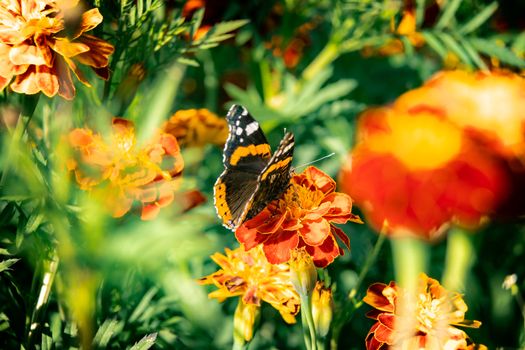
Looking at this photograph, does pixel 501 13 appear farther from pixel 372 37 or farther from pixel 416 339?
pixel 416 339

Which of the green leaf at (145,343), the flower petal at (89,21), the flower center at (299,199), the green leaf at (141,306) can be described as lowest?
the green leaf at (141,306)

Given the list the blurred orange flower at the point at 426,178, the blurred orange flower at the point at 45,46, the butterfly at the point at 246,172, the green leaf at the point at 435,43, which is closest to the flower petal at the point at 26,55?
the blurred orange flower at the point at 45,46

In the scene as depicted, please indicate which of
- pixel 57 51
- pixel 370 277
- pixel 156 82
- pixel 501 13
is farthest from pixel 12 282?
pixel 501 13

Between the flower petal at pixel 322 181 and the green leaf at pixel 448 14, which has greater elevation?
the green leaf at pixel 448 14

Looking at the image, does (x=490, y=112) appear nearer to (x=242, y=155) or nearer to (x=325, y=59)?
(x=242, y=155)

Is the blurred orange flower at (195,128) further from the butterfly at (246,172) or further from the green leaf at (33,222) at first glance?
the green leaf at (33,222)

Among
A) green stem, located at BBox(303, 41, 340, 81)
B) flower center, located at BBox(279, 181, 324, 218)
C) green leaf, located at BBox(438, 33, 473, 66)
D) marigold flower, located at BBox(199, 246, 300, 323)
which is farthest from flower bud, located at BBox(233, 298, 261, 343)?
green stem, located at BBox(303, 41, 340, 81)

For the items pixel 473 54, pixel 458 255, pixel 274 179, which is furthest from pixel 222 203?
pixel 473 54

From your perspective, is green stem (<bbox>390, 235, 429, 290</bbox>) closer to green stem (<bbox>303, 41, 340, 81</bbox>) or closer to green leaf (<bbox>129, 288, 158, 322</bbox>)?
green leaf (<bbox>129, 288, 158, 322</bbox>)
